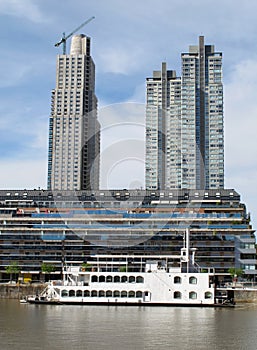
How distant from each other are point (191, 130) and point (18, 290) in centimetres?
8977

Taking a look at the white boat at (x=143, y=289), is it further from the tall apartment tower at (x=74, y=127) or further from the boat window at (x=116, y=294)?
the tall apartment tower at (x=74, y=127)

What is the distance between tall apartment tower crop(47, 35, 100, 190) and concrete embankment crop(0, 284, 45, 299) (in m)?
73.1

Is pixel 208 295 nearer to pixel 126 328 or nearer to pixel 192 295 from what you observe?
pixel 192 295

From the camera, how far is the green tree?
4574 inches

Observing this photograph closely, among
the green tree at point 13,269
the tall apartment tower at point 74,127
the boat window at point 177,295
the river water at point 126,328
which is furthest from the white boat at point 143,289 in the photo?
the tall apartment tower at point 74,127

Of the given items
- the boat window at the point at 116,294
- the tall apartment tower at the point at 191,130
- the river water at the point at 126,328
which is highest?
the tall apartment tower at the point at 191,130

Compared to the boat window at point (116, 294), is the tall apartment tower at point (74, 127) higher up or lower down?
higher up

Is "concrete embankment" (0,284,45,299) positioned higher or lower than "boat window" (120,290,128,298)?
lower

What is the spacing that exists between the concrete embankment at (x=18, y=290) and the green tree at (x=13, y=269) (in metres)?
17.5

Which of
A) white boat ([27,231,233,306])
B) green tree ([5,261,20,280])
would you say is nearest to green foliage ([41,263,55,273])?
green tree ([5,261,20,280])

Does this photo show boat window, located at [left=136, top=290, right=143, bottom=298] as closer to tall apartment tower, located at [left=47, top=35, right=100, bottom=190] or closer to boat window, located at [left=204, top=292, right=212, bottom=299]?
boat window, located at [left=204, top=292, right=212, bottom=299]

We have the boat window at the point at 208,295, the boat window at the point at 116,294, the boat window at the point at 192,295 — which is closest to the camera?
the boat window at the point at 192,295

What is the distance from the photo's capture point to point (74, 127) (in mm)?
176875

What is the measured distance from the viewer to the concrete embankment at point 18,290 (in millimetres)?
96375
